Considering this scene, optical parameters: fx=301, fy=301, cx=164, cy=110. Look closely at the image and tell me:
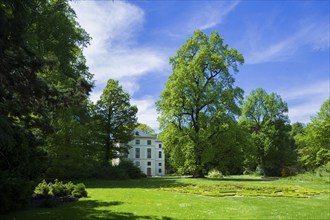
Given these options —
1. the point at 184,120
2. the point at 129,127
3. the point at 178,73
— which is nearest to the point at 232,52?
the point at 178,73

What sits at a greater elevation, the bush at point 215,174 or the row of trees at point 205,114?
the row of trees at point 205,114

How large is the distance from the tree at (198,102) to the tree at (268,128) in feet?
54.9

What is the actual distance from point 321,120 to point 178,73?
53.5 feet

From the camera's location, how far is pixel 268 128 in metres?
53.9

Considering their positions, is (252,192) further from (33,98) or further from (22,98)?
(22,98)

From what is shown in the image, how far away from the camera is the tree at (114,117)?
39625 millimetres

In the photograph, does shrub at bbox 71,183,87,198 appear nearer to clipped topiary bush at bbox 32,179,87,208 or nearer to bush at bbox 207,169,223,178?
clipped topiary bush at bbox 32,179,87,208

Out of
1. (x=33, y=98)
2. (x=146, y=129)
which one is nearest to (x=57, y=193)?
(x=33, y=98)

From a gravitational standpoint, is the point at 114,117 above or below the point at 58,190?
above

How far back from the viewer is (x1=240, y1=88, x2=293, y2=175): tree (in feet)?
172

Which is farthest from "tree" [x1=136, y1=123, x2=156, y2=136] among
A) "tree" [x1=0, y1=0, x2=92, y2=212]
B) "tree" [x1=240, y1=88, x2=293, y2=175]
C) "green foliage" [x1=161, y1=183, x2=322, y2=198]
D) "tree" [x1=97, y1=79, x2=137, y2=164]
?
"tree" [x1=0, y1=0, x2=92, y2=212]

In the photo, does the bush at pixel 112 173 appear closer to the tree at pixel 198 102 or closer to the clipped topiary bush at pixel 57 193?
the tree at pixel 198 102

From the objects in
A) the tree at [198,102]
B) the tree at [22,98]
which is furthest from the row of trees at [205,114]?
the tree at [22,98]

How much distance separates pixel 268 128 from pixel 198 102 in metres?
23.8
